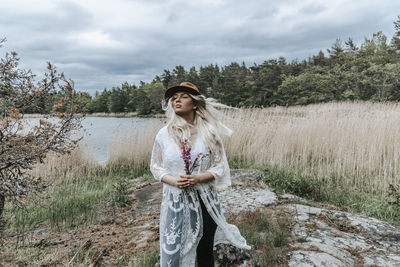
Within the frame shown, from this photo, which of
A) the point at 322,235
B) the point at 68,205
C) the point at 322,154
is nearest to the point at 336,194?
the point at 322,154

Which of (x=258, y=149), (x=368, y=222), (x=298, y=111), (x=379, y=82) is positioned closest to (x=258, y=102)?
(x=379, y=82)

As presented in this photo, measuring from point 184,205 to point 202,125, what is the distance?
622mm

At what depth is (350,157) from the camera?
4.86 metres

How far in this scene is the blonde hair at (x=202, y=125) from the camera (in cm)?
182

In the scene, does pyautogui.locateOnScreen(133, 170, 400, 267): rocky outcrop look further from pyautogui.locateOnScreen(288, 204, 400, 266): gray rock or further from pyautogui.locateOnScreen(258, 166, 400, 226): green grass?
pyautogui.locateOnScreen(258, 166, 400, 226): green grass

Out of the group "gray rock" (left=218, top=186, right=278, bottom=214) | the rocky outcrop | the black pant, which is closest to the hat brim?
the black pant

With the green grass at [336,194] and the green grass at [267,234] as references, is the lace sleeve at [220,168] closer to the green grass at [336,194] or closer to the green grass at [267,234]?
the green grass at [267,234]

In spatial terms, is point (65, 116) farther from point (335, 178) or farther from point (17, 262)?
point (335, 178)

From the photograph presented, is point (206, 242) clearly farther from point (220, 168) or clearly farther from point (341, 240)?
point (341, 240)

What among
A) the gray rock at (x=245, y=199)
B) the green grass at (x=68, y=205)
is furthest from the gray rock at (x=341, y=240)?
the green grass at (x=68, y=205)

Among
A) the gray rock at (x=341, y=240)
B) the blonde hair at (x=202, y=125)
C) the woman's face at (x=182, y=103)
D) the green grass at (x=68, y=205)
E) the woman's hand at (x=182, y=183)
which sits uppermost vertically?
the woman's face at (x=182, y=103)

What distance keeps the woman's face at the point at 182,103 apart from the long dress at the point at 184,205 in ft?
0.73

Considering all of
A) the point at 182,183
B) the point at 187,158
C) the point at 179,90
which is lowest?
the point at 182,183

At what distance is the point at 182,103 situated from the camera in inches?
72.9
